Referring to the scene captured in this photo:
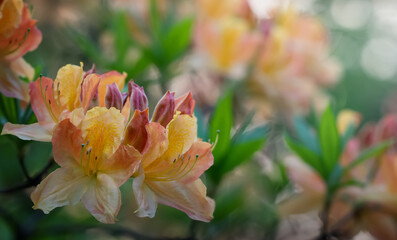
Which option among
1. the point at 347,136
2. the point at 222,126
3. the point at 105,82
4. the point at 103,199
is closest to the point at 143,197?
the point at 103,199

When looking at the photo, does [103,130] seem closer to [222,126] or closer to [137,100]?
[137,100]

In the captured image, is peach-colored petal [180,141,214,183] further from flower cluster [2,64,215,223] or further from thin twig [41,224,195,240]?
thin twig [41,224,195,240]

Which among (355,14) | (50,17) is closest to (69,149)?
(50,17)

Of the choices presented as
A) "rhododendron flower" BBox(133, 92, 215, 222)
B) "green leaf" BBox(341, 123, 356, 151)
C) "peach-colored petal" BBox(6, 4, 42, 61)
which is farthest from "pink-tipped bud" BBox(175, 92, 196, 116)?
"green leaf" BBox(341, 123, 356, 151)

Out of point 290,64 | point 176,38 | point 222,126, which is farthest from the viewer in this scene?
point 290,64

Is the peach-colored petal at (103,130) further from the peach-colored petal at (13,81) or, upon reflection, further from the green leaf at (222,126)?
the green leaf at (222,126)

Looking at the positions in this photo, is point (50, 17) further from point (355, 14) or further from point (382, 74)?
point (355, 14)
